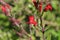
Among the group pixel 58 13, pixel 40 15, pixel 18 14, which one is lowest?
pixel 58 13

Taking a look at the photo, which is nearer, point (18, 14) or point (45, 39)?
point (45, 39)

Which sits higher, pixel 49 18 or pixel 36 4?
pixel 36 4

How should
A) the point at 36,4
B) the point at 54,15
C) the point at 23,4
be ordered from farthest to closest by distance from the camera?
the point at 54,15
the point at 23,4
the point at 36,4

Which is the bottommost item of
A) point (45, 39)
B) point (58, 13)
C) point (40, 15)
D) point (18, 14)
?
point (58, 13)

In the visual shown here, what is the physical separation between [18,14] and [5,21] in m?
0.34

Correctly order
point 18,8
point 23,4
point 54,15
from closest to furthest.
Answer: point 18,8, point 23,4, point 54,15

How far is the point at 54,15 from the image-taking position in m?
3.91

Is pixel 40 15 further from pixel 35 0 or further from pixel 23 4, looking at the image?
pixel 23 4

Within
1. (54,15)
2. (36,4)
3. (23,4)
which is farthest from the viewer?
(54,15)

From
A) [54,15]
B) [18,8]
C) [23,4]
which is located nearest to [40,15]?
[18,8]

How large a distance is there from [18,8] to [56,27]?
2.09 feet

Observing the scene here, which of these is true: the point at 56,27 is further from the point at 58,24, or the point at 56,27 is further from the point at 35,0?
the point at 35,0

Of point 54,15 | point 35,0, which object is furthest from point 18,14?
point 35,0

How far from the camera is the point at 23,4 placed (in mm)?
3488
